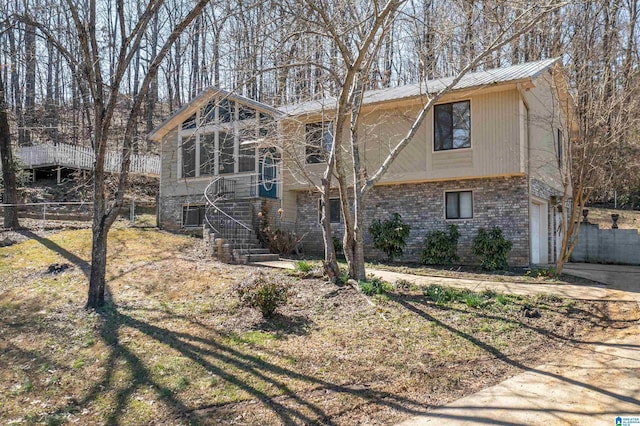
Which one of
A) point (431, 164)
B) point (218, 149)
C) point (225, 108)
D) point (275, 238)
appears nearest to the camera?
point (225, 108)

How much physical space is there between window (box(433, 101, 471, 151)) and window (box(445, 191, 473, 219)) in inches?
56.6

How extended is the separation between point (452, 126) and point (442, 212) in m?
2.53

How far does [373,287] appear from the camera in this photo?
8.86 metres

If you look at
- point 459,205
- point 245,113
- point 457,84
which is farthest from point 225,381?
point 245,113

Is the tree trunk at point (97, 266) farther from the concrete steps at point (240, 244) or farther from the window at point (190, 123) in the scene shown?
the window at point (190, 123)

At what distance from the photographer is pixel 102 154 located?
8.20 m

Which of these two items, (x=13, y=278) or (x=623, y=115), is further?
(x=623, y=115)

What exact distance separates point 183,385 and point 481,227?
10441mm

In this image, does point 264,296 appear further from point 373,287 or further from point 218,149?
point 218,149

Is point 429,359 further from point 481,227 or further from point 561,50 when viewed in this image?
point 561,50

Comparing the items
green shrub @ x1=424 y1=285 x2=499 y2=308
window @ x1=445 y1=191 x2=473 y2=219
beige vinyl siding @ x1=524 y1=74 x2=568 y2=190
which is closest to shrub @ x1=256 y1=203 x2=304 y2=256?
window @ x1=445 y1=191 x2=473 y2=219

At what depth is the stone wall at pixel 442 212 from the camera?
13.3m

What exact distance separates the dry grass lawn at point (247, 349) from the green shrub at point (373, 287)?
239 mm

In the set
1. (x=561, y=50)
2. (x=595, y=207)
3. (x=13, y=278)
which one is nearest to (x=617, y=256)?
(x=561, y=50)
